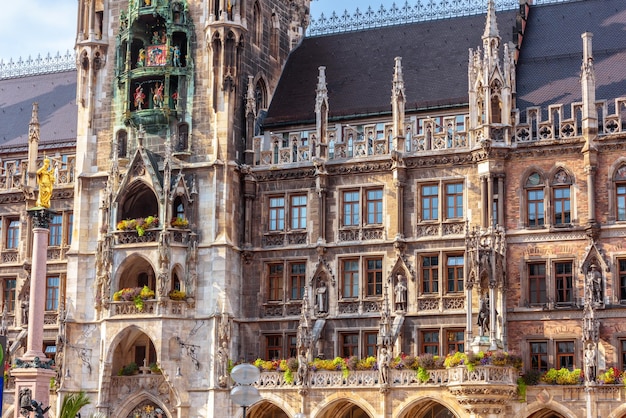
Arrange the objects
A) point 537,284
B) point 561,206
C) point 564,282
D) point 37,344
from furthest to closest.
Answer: point 561,206
point 537,284
point 564,282
point 37,344

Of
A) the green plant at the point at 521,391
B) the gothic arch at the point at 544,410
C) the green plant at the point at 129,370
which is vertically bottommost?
the gothic arch at the point at 544,410

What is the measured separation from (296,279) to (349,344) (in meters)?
3.52

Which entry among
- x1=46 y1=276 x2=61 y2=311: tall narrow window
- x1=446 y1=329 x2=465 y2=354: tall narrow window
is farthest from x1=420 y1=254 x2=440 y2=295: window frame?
x1=46 y1=276 x2=61 y2=311: tall narrow window

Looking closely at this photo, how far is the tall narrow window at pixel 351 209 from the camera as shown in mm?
51844

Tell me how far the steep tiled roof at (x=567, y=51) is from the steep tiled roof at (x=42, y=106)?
20880 millimetres

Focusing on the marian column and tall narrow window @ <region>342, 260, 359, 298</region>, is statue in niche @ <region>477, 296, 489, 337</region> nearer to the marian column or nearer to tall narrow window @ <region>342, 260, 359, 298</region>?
tall narrow window @ <region>342, 260, 359, 298</region>

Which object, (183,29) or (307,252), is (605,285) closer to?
(307,252)

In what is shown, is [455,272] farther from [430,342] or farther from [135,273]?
[135,273]

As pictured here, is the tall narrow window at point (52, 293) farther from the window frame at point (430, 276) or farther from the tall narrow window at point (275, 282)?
the window frame at point (430, 276)

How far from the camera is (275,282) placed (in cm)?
5269

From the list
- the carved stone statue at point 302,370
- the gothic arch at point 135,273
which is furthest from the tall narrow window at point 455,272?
the gothic arch at point 135,273

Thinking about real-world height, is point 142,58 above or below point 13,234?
above

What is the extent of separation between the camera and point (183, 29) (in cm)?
5400

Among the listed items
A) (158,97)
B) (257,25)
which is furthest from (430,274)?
(257,25)
